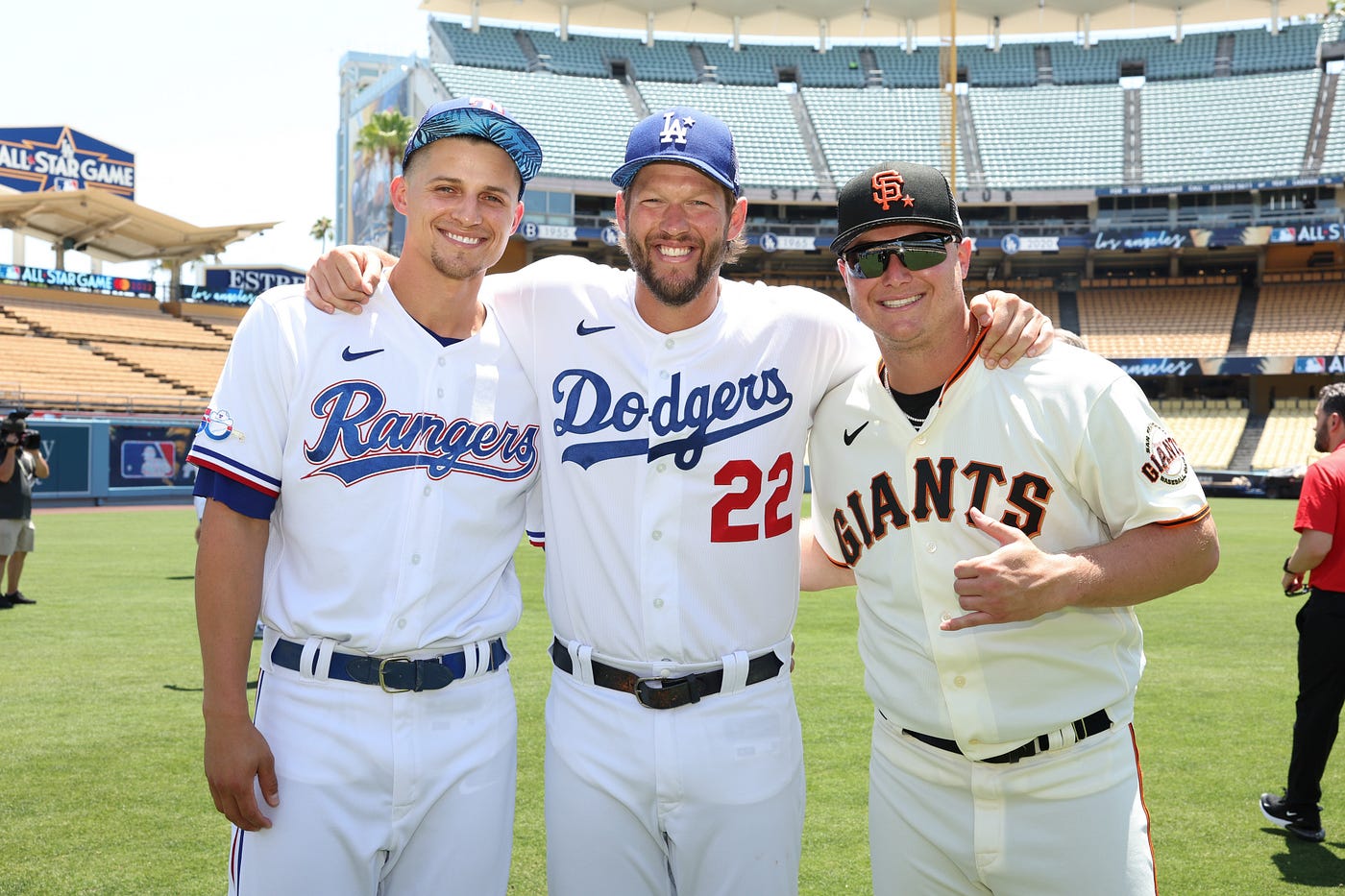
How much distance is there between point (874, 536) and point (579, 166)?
152 feet

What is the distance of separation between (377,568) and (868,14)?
58.4m

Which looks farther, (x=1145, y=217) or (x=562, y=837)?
(x=1145, y=217)

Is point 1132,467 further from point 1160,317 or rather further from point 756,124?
point 756,124

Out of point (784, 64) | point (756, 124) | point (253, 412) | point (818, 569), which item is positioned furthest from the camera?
point (784, 64)

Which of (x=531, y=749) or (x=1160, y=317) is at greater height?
(x=1160, y=317)

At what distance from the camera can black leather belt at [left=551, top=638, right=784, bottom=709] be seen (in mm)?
3020

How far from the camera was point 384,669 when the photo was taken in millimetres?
2912

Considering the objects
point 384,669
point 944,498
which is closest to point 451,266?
point 384,669

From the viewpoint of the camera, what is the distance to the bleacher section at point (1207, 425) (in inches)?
1473

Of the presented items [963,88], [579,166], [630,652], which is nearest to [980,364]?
[630,652]

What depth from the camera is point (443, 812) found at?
116 inches

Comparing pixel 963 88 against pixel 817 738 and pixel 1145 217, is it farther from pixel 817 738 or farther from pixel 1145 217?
pixel 817 738

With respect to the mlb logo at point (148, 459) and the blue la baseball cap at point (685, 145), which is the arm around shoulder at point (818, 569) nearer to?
the blue la baseball cap at point (685, 145)

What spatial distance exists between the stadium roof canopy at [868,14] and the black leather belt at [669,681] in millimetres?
55568
